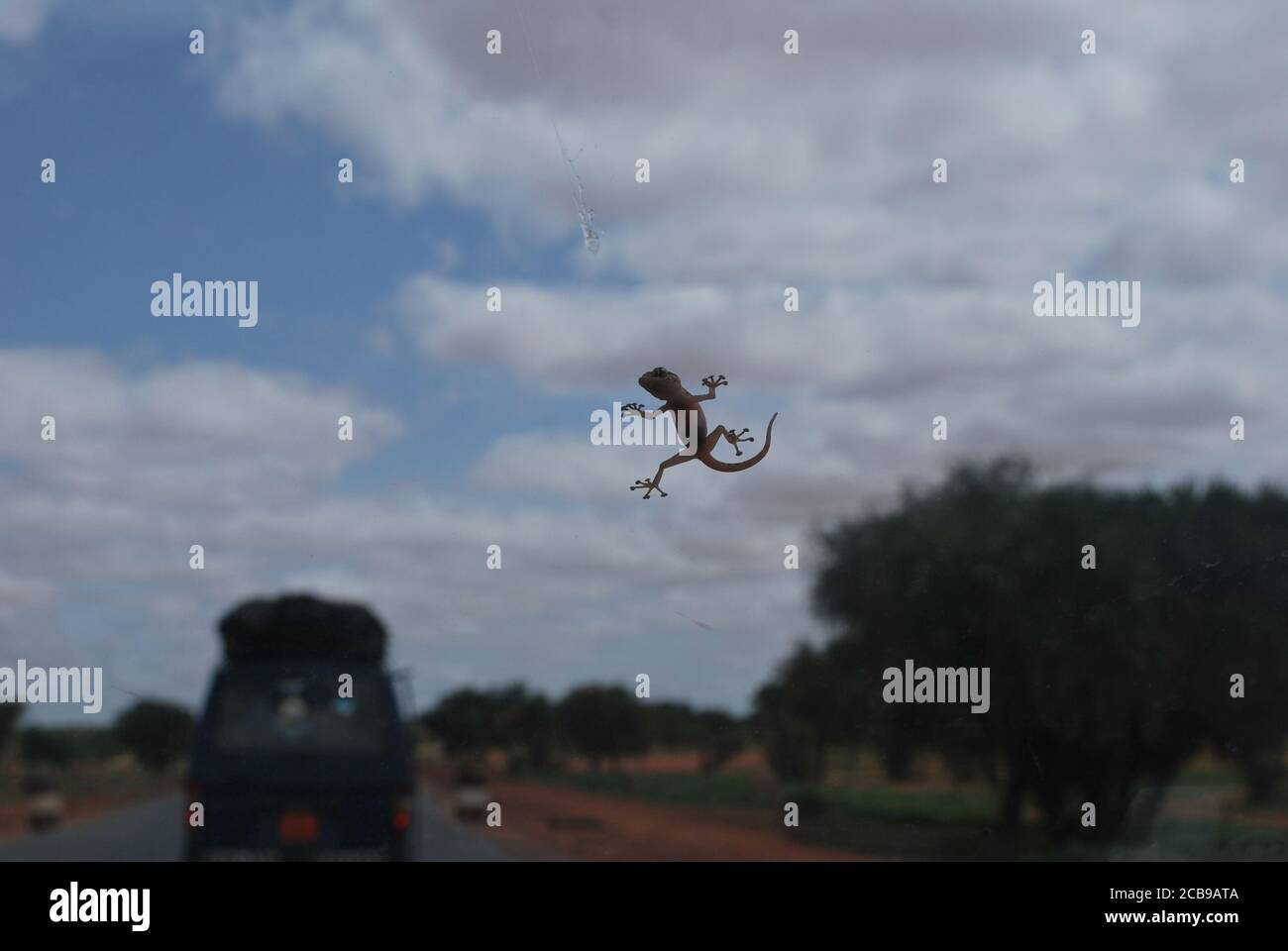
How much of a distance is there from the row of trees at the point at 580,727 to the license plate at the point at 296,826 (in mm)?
628

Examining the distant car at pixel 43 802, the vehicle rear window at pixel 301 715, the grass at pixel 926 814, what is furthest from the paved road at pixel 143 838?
the grass at pixel 926 814

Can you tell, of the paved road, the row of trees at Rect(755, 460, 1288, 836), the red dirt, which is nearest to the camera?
the paved road

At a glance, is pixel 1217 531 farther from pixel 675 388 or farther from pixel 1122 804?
pixel 675 388

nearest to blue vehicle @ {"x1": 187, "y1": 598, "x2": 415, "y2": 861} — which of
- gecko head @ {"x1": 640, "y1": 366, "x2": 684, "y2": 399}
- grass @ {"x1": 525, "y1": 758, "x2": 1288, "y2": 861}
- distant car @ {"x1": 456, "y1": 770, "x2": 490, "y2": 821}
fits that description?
distant car @ {"x1": 456, "y1": 770, "x2": 490, "y2": 821}

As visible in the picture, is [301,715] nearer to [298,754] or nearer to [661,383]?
[298,754]

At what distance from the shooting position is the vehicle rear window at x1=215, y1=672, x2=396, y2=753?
17.7 feet

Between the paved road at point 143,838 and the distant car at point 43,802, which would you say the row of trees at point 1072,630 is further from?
the distant car at point 43,802

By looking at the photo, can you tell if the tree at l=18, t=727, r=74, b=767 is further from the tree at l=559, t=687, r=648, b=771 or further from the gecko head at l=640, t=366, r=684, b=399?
the gecko head at l=640, t=366, r=684, b=399

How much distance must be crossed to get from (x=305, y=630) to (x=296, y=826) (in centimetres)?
85

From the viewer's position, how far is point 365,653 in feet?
18.6

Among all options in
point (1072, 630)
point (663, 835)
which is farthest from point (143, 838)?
point (1072, 630)

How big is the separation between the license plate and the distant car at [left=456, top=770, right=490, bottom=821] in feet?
2.34

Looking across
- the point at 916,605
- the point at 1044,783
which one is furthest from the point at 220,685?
the point at 1044,783
